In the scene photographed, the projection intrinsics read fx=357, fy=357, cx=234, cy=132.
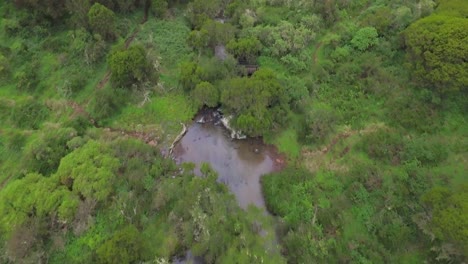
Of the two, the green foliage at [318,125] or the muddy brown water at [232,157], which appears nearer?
the muddy brown water at [232,157]

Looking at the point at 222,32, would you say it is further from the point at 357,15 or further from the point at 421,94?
the point at 421,94

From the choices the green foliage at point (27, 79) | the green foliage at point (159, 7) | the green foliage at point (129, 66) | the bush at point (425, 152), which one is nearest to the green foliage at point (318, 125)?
the bush at point (425, 152)

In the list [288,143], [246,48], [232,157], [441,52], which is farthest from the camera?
[246,48]

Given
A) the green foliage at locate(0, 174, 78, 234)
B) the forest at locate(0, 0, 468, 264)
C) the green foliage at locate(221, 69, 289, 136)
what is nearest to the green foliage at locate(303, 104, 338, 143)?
the forest at locate(0, 0, 468, 264)

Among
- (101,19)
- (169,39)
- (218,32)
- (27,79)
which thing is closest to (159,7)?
(169,39)

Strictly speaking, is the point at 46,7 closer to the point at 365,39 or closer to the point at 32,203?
the point at 32,203

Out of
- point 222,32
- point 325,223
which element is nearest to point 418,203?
point 325,223

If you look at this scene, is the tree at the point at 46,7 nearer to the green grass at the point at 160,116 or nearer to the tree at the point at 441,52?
the green grass at the point at 160,116
